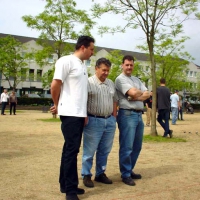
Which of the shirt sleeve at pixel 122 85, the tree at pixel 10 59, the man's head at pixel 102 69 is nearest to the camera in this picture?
the man's head at pixel 102 69

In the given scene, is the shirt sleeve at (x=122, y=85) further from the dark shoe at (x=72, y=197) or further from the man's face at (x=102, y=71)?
the dark shoe at (x=72, y=197)

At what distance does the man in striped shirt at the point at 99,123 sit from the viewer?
4.89 meters

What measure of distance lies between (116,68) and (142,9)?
34.0 metres

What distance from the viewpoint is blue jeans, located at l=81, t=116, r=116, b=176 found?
16.0 feet

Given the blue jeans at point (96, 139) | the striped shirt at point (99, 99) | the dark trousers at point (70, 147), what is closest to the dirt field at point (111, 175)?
the dark trousers at point (70, 147)

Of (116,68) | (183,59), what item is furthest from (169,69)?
(116,68)

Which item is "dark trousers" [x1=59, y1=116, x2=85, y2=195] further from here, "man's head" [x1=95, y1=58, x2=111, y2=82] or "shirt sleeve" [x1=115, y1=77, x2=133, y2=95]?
"shirt sleeve" [x1=115, y1=77, x2=133, y2=95]

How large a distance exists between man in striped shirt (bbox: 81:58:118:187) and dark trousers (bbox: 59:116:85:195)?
0.58 meters

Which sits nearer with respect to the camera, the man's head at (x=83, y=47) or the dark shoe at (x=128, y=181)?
the man's head at (x=83, y=47)

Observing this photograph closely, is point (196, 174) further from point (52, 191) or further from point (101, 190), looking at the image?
point (52, 191)

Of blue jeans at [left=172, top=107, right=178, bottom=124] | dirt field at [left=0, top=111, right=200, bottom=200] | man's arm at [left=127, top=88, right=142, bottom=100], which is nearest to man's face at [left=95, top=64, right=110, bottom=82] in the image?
man's arm at [left=127, top=88, right=142, bottom=100]

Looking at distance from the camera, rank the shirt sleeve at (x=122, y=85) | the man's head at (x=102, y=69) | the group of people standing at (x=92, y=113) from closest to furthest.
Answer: the group of people standing at (x=92, y=113), the man's head at (x=102, y=69), the shirt sleeve at (x=122, y=85)

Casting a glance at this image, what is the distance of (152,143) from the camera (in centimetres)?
976

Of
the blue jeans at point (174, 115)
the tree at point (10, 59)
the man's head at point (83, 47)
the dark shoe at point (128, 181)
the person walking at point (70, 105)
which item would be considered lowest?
the dark shoe at point (128, 181)
